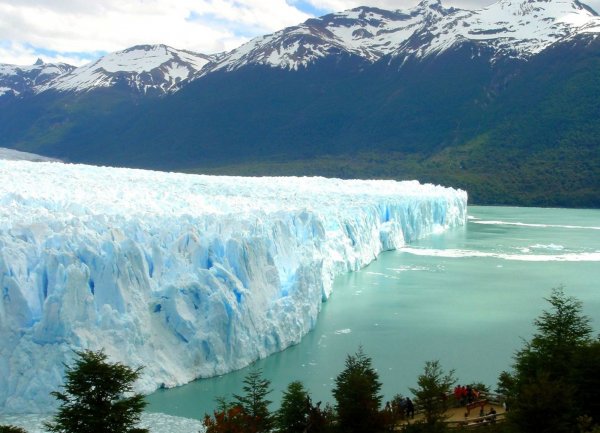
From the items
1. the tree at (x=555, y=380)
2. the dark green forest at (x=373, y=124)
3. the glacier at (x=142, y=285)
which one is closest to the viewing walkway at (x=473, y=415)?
the tree at (x=555, y=380)

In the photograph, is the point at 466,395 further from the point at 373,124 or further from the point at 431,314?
the point at 373,124

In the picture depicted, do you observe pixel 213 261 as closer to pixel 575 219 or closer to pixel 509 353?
pixel 509 353

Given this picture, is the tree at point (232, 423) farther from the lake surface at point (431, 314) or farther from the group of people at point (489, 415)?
the group of people at point (489, 415)

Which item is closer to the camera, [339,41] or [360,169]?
[360,169]

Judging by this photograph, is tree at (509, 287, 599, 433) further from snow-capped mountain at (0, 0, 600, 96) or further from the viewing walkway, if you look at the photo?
snow-capped mountain at (0, 0, 600, 96)

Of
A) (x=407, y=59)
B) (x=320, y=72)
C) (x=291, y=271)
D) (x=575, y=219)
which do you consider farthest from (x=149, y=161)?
(x=291, y=271)

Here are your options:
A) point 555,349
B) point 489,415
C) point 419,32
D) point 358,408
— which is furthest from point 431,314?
point 419,32
